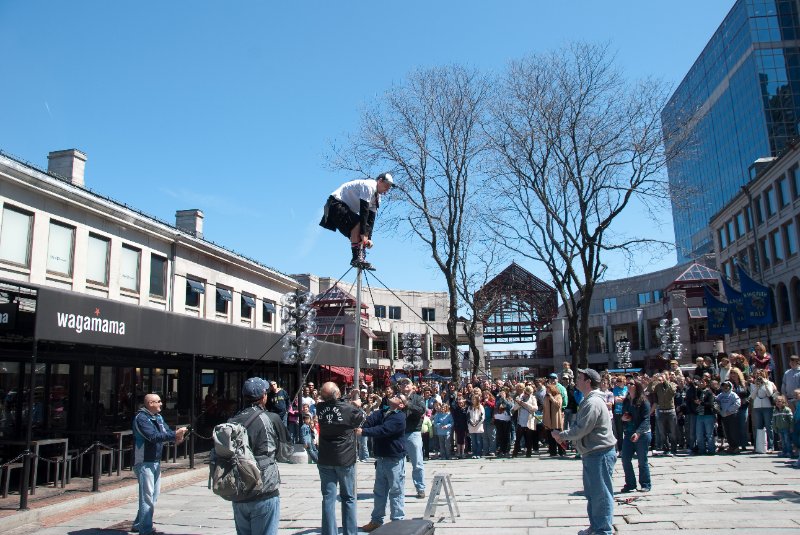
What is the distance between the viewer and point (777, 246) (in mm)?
39031

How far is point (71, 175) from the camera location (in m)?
24.3

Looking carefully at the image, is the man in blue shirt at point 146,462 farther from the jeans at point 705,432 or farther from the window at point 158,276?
the window at point 158,276

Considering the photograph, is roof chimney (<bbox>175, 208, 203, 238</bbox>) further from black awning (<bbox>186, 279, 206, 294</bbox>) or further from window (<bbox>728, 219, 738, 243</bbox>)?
window (<bbox>728, 219, 738, 243</bbox>)

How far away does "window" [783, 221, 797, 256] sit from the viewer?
35.9 meters

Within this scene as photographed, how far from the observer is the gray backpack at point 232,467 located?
504 centimetres

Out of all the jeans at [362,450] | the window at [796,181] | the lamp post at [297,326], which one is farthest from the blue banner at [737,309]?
the lamp post at [297,326]

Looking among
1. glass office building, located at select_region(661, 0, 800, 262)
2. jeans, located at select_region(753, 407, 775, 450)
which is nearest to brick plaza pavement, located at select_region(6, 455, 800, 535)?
jeans, located at select_region(753, 407, 775, 450)

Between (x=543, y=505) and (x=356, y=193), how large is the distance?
204 inches

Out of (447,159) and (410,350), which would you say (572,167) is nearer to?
(447,159)

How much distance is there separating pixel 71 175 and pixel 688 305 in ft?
155

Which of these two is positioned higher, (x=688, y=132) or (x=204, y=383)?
(x=688, y=132)

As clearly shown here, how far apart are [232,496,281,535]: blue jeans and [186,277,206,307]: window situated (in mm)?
23582

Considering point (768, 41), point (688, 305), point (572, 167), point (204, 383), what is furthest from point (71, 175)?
point (768, 41)

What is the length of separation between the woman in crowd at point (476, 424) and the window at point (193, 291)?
15.9 metres
